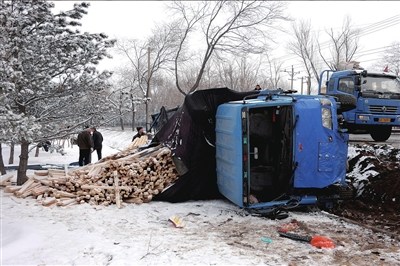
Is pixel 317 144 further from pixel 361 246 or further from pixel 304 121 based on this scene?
pixel 361 246

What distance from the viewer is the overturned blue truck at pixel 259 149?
7211 millimetres

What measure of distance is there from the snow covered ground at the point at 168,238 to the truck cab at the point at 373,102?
22.7ft

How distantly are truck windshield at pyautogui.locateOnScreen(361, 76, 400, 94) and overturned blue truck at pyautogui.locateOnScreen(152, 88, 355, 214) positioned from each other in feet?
16.9

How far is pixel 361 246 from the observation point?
5.69m

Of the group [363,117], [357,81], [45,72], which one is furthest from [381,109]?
[45,72]

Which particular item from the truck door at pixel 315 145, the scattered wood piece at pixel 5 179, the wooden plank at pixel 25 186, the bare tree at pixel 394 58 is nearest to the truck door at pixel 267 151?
the truck door at pixel 315 145

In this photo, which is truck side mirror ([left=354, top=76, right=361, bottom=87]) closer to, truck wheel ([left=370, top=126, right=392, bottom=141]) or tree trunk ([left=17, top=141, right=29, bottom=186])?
truck wheel ([left=370, top=126, right=392, bottom=141])

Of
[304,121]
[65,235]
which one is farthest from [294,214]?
[65,235]

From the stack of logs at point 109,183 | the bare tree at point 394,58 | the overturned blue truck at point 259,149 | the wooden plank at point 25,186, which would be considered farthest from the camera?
the bare tree at point 394,58

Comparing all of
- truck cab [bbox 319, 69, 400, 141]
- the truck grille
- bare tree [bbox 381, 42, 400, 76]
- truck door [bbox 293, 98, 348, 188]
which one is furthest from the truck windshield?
bare tree [bbox 381, 42, 400, 76]

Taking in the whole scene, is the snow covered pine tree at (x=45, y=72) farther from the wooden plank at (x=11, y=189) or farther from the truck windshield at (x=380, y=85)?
the truck windshield at (x=380, y=85)

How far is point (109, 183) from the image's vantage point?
27.7ft

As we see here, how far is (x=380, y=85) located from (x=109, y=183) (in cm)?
1044

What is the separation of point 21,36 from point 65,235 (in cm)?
383
